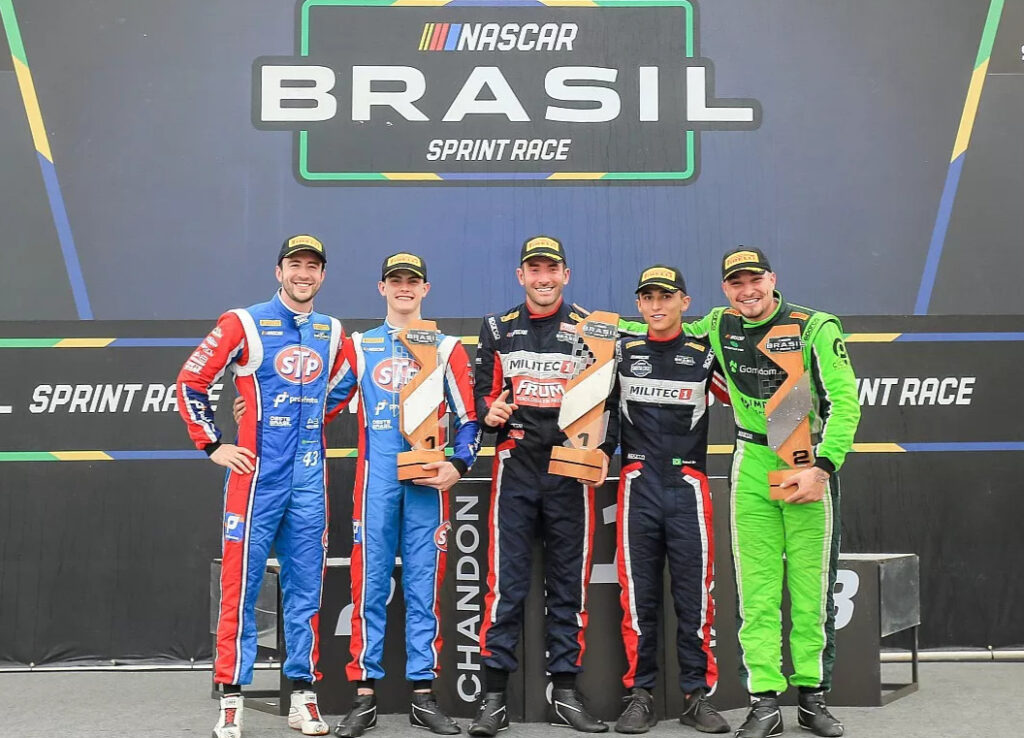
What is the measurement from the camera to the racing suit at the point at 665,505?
316 cm

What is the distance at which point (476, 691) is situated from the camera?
3342 mm

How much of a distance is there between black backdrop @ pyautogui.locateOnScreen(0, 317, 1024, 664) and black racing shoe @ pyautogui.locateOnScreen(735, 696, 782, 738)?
1.47 metres

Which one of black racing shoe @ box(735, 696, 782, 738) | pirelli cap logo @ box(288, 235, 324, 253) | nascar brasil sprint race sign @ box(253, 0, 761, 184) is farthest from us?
nascar brasil sprint race sign @ box(253, 0, 761, 184)

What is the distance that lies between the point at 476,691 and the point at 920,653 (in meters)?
2.19

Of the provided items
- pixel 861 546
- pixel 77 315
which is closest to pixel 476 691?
pixel 861 546

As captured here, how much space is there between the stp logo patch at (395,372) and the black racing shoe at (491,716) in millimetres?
1085

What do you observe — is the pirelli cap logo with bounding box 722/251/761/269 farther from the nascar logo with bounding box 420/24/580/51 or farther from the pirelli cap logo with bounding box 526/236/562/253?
the nascar logo with bounding box 420/24/580/51

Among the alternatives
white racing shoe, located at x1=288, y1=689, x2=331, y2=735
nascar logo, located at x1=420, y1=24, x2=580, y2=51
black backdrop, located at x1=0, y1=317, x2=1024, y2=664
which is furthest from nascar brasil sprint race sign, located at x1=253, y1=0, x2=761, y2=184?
Result: white racing shoe, located at x1=288, y1=689, x2=331, y2=735

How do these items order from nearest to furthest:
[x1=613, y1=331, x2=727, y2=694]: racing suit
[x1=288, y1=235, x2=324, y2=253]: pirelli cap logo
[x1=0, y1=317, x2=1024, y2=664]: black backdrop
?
[x1=613, y1=331, x2=727, y2=694]: racing suit
[x1=288, y1=235, x2=324, y2=253]: pirelli cap logo
[x1=0, y1=317, x2=1024, y2=664]: black backdrop

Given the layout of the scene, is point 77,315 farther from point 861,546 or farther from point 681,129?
point 861,546

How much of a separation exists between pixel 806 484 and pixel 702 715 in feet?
2.79

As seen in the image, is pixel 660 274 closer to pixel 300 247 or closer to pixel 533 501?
pixel 533 501

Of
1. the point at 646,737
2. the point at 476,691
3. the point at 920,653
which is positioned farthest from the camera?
the point at 920,653

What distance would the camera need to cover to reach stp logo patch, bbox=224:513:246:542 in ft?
10.1
